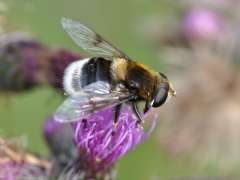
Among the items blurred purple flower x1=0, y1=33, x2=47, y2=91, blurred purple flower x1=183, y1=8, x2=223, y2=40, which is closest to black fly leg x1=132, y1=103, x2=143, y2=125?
blurred purple flower x1=0, y1=33, x2=47, y2=91

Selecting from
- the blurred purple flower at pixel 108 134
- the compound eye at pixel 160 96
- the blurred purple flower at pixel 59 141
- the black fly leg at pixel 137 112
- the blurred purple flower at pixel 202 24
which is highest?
the compound eye at pixel 160 96

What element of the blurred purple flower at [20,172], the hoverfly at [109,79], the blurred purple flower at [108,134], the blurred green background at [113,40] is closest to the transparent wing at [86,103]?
the hoverfly at [109,79]

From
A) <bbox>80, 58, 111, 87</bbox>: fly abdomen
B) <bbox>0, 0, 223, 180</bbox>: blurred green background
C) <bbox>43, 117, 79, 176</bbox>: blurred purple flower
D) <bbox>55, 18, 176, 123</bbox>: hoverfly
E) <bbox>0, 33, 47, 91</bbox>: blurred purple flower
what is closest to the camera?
<bbox>55, 18, 176, 123</bbox>: hoverfly

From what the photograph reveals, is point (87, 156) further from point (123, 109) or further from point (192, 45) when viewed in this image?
point (192, 45)

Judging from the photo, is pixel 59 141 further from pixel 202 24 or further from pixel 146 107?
pixel 202 24

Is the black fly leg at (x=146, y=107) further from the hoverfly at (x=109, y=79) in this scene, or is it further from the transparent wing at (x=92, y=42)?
the transparent wing at (x=92, y=42)

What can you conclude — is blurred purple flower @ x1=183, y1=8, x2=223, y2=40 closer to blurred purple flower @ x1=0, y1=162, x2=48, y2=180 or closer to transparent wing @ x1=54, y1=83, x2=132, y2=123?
blurred purple flower @ x1=0, y1=162, x2=48, y2=180

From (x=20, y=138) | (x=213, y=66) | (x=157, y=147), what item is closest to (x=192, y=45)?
(x=213, y=66)
